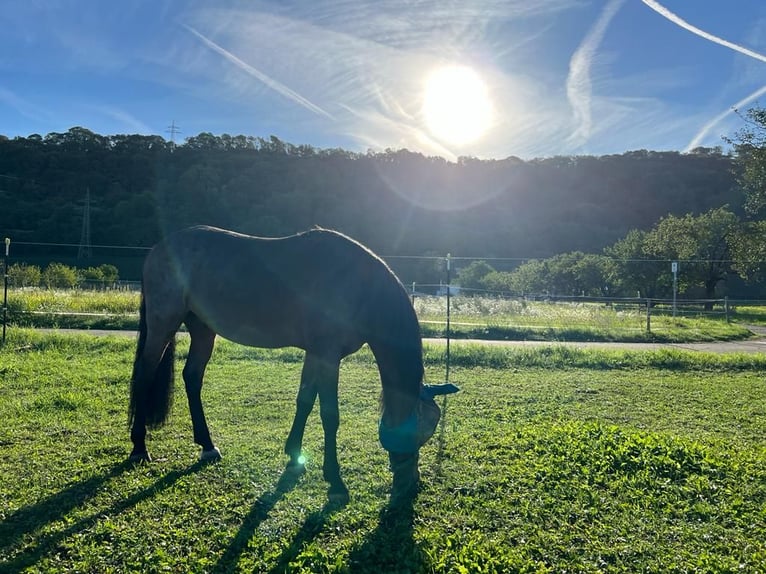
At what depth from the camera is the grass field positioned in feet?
9.37

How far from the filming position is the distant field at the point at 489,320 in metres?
14.2

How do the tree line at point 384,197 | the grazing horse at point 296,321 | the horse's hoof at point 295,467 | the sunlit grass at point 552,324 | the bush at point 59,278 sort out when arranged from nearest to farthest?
the grazing horse at point 296,321
the horse's hoof at point 295,467
the sunlit grass at point 552,324
the bush at point 59,278
the tree line at point 384,197

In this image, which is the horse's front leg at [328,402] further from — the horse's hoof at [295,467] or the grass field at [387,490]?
the grass field at [387,490]

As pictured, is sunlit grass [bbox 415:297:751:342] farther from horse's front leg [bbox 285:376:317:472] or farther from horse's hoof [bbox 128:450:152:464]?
horse's hoof [bbox 128:450:152:464]

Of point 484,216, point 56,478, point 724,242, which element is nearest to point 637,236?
point 724,242

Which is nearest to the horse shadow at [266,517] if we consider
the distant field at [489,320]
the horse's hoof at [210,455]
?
the horse's hoof at [210,455]

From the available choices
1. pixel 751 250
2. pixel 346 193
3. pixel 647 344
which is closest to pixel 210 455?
pixel 647 344

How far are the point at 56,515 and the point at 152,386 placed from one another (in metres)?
1.43

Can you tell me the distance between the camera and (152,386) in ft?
15.0

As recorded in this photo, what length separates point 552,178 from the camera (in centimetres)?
7644

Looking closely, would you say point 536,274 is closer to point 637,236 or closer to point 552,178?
point 637,236

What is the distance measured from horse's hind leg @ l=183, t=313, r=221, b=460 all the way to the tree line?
27905mm

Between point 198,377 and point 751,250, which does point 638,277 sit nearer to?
point 751,250

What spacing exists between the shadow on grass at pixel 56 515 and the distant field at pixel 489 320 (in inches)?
417
